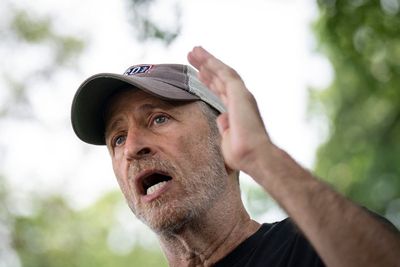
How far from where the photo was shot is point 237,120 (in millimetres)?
2406

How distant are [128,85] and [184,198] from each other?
0.58m

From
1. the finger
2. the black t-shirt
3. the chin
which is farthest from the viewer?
the chin

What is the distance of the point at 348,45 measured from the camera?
700 cm

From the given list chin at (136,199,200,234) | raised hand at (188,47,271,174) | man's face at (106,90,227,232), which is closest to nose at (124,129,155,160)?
man's face at (106,90,227,232)

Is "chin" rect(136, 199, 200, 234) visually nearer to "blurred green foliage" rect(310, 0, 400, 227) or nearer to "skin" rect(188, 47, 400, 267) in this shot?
"skin" rect(188, 47, 400, 267)

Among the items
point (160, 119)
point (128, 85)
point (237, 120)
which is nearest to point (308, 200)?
point (237, 120)

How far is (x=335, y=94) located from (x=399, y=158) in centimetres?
260

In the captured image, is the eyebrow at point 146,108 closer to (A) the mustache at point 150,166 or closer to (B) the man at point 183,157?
(B) the man at point 183,157

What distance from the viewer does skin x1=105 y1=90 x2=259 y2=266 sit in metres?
3.25

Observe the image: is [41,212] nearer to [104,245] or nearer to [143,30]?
[104,245]

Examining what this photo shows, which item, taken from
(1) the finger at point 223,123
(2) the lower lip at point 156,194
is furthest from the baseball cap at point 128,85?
(1) the finger at point 223,123

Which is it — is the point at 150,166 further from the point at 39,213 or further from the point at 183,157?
the point at 39,213

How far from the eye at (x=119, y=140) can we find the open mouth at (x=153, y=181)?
0.77ft

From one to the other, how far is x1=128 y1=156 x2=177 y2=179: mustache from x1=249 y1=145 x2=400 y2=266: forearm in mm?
1030
